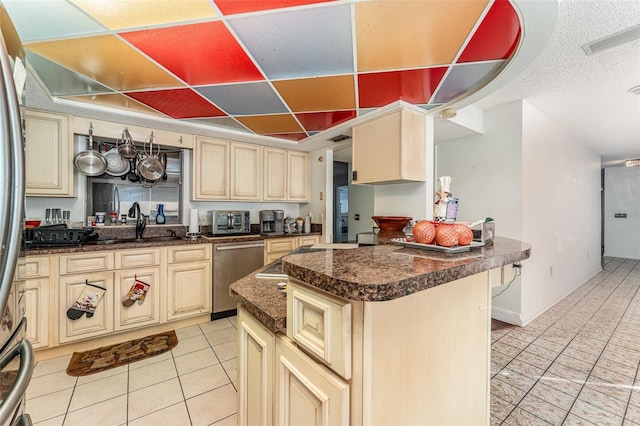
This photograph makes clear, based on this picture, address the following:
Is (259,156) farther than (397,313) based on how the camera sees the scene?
Yes

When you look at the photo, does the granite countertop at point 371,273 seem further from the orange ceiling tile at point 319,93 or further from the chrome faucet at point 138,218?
the chrome faucet at point 138,218

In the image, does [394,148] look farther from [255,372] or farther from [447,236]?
[255,372]

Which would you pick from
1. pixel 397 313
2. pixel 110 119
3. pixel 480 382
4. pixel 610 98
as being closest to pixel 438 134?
pixel 610 98

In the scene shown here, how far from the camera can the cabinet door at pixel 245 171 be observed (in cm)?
339

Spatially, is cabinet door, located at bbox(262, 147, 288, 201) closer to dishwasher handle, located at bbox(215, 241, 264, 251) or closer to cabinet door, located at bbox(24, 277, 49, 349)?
dishwasher handle, located at bbox(215, 241, 264, 251)

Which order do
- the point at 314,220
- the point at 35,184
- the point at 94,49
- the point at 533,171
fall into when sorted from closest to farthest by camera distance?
1. the point at 94,49
2. the point at 35,184
3. the point at 533,171
4. the point at 314,220

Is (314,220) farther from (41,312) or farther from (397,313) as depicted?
(397,313)

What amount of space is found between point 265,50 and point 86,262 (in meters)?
2.33

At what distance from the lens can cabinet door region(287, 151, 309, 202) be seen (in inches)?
153

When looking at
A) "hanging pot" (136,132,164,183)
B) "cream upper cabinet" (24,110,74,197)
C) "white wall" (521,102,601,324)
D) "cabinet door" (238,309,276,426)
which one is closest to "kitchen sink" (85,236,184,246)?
"cream upper cabinet" (24,110,74,197)

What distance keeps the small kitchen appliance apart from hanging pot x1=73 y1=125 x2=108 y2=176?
118 centimetres

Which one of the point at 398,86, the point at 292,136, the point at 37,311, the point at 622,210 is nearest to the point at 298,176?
the point at 292,136

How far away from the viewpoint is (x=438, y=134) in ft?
10.7

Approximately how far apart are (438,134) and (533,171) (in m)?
1.10
